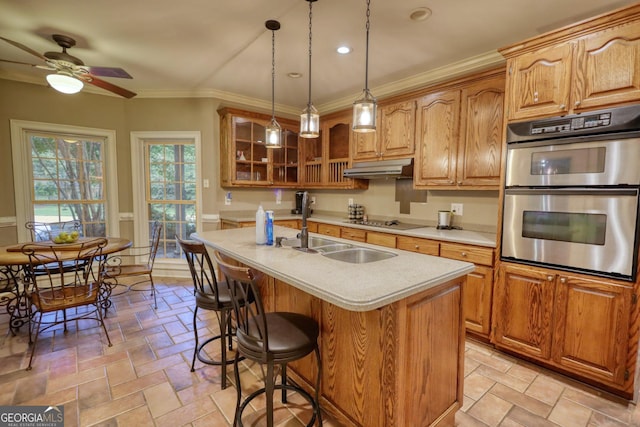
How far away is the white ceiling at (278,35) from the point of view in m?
2.18

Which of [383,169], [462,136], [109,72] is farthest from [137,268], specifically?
[462,136]

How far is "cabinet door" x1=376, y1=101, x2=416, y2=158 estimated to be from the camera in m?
3.45

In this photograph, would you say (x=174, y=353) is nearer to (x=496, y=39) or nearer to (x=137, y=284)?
(x=137, y=284)

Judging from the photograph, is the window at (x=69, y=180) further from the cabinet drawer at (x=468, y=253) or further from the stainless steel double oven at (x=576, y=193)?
the stainless steel double oven at (x=576, y=193)

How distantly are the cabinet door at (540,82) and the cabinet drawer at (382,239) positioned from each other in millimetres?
1563

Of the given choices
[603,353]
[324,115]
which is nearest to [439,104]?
[324,115]

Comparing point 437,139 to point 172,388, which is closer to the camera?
point 172,388

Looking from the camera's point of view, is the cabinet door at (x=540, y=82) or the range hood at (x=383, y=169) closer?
the cabinet door at (x=540, y=82)

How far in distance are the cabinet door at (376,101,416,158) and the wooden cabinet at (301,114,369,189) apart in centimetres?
62

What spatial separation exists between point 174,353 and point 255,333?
4.48ft

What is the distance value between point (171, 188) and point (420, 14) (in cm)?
386

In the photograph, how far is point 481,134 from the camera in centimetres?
286

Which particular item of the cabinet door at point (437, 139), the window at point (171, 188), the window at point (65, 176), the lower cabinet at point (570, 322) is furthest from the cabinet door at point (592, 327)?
the window at point (65, 176)

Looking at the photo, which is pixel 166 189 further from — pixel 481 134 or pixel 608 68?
pixel 608 68
